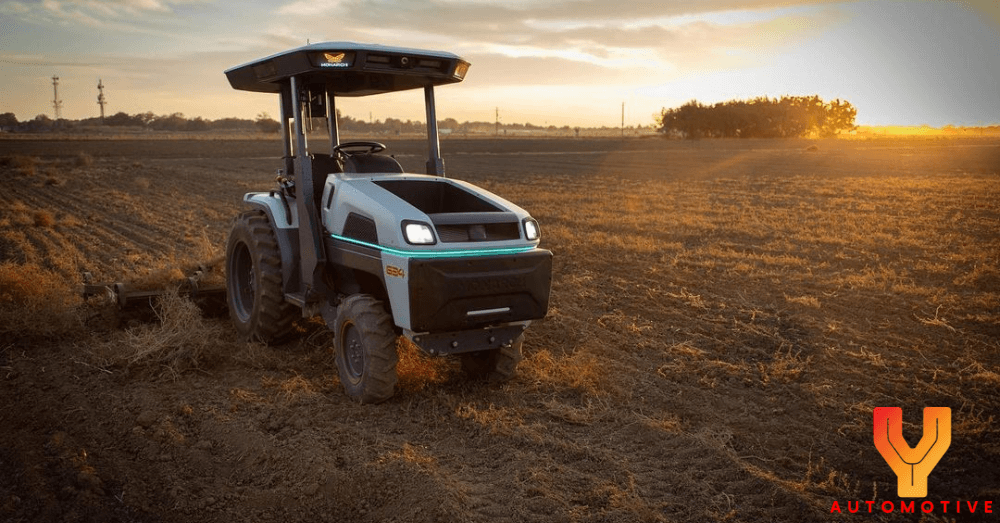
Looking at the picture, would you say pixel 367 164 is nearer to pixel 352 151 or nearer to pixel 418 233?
pixel 352 151

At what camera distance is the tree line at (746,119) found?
293 ft

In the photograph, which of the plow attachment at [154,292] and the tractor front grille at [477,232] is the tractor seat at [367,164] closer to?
the tractor front grille at [477,232]

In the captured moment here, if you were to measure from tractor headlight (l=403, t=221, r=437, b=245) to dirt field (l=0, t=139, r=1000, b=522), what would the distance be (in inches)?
50.4

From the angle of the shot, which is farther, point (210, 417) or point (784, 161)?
point (784, 161)

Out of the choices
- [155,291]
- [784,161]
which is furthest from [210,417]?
[784,161]

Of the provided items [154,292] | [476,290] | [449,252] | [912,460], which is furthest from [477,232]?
[154,292]

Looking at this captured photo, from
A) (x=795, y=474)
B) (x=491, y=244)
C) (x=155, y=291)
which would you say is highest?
(x=491, y=244)

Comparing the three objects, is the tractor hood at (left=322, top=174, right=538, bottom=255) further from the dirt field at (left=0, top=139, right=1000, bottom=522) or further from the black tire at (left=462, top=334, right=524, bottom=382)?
the dirt field at (left=0, top=139, right=1000, bottom=522)

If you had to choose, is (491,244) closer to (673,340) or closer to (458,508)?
(458,508)

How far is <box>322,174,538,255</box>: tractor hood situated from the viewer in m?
4.92

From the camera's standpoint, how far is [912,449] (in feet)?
15.3

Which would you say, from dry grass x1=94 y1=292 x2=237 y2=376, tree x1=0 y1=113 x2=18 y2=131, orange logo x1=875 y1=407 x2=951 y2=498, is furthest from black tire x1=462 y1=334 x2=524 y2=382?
tree x1=0 y1=113 x2=18 y2=131

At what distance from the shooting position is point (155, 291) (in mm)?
7391

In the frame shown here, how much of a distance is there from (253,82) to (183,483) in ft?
12.2
